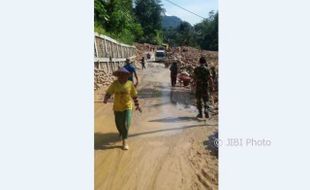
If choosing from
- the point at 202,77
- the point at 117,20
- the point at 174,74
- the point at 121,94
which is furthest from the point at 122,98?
the point at 174,74

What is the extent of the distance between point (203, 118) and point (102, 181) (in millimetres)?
2717

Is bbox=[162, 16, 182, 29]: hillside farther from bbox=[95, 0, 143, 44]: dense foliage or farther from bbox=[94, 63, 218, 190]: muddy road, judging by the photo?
bbox=[94, 63, 218, 190]: muddy road

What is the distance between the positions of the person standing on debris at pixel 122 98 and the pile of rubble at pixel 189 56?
3.63 ft

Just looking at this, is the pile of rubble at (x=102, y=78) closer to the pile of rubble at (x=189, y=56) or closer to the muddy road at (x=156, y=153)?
the muddy road at (x=156, y=153)

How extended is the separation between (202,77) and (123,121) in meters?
2.32

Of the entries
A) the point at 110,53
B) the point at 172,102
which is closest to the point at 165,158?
the point at 110,53

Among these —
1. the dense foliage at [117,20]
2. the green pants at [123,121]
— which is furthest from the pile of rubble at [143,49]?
the green pants at [123,121]

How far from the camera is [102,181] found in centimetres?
417

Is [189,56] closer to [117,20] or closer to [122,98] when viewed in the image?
[117,20]

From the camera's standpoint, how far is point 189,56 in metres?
9.80

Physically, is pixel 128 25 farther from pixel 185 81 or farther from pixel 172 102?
pixel 185 81

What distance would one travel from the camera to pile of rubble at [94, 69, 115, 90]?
4.80m

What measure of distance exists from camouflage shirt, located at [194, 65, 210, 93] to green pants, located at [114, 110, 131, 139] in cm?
225

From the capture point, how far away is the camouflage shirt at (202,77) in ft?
22.7
